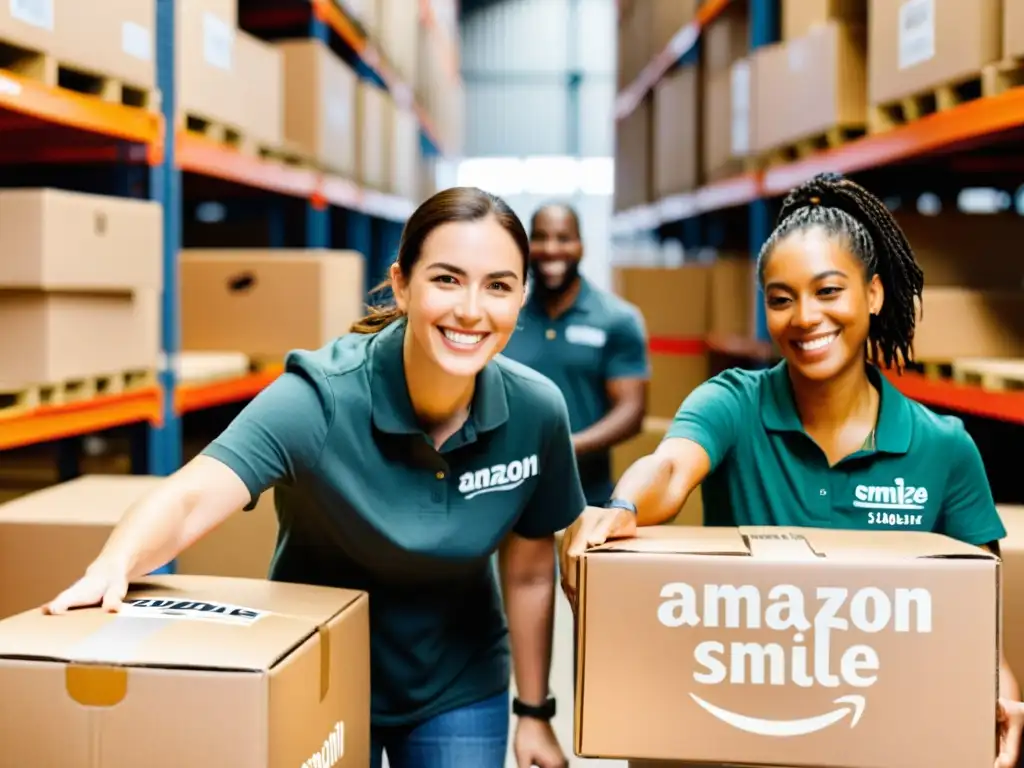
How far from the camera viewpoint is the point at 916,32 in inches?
139

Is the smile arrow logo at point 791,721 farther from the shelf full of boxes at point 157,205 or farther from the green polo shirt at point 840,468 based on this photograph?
the shelf full of boxes at point 157,205

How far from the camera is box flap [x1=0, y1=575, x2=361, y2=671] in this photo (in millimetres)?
1435

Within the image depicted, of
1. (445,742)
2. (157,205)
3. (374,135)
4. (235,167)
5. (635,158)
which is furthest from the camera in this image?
(635,158)

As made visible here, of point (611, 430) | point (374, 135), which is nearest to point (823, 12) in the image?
point (611, 430)

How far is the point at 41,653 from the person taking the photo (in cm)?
145

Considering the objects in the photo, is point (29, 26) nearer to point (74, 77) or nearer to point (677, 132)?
point (74, 77)

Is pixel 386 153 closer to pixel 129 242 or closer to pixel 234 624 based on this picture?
pixel 129 242

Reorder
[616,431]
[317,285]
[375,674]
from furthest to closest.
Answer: [317,285] < [616,431] < [375,674]

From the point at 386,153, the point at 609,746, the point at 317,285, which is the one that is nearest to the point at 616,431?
the point at 317,285

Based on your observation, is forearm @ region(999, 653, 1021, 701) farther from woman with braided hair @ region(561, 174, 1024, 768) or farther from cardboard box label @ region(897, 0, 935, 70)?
cardboard box label @ region(897, 0, 935, 70)

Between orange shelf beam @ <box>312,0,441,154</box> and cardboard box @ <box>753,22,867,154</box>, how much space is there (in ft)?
6.93

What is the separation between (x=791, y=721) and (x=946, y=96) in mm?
2353

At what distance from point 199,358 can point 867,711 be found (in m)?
3.38

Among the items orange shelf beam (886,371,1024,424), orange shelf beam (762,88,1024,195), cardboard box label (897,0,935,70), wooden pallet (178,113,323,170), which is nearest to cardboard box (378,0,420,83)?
wooden pallet (178,113,323,170)
